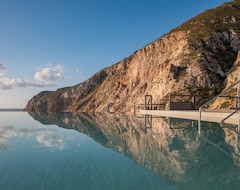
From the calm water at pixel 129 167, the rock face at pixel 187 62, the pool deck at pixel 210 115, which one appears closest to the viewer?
the calm water at pixel 129 167

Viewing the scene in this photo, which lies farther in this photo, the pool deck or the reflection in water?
the pool deck

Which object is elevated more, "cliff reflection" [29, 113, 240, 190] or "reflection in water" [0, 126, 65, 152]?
"cliff reflection" [29, 113, 240, 190]

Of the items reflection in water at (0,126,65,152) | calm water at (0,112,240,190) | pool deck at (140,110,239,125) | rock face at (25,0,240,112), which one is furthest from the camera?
rock face at (25,0,240,112)

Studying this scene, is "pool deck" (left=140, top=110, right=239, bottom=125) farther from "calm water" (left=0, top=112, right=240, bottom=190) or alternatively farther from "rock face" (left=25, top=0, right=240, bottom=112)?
"rock face" (left=25, top=0, right=240, bottom=112)

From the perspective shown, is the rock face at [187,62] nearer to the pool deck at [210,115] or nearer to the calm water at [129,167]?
the pool deck at [210,115]

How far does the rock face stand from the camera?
4241 centimetres

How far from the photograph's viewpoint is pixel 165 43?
57.3m

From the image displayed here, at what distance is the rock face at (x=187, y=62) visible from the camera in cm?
4241

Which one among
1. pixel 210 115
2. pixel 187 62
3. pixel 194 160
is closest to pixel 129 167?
pixel 194 160

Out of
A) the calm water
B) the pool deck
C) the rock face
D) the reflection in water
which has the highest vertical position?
the rock face

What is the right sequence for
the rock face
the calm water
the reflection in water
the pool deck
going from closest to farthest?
the calm water
the reflection in water
the pool deck
the rock face

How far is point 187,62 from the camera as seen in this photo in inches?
1794

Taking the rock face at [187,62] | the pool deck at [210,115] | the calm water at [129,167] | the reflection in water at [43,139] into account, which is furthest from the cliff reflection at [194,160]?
the rock face at [187,62]

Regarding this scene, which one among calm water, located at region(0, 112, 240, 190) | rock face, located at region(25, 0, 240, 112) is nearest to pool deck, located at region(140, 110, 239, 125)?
calm water, located at region(0, 112, 240, 190)
